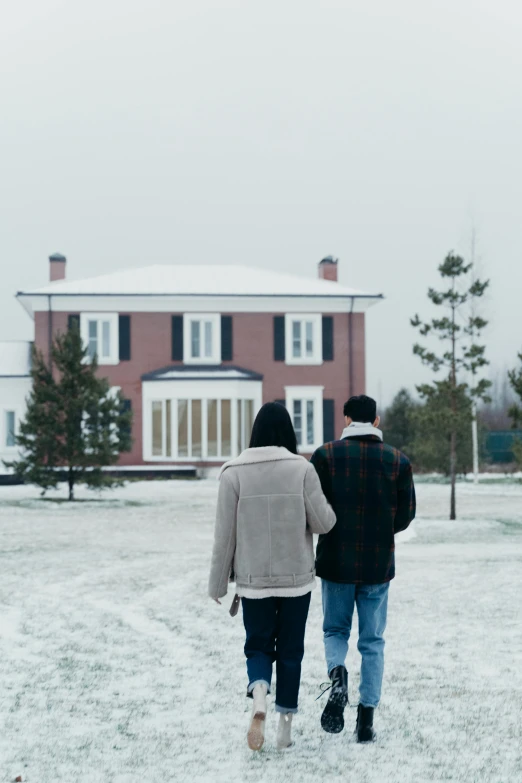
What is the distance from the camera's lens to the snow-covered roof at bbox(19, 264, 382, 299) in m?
34.2

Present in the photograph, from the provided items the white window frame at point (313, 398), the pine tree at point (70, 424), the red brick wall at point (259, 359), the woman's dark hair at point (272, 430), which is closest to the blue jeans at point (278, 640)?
the woman's dark hair at point (272, 430)

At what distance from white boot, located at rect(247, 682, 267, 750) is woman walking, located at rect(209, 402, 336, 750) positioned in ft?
0.19

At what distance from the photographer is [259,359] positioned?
3469cm

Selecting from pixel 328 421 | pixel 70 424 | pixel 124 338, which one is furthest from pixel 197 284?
pixel 70 424

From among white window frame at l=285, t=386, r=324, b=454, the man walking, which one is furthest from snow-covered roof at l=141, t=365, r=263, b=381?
the man walking

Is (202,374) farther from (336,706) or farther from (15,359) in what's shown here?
(336,706)

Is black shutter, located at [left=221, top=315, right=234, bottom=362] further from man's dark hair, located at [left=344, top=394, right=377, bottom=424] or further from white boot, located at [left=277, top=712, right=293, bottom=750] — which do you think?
white boot, located at [left=277, top=712, right=293, bottom=750]

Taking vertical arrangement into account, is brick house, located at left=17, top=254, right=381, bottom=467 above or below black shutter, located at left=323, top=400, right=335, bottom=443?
above

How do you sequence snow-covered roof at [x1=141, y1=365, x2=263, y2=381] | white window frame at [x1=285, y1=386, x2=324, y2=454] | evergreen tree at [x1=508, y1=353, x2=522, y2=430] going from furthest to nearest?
white window frame at [x1=285, y1=386, x2=324, y2=454]
snow-covered roof at [x1=141, y1=365, x2=263, y2=381]
evergreen tree at [x1=508, y1=353, x2=522, y2=430]

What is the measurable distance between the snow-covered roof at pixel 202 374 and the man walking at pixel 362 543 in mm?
28273

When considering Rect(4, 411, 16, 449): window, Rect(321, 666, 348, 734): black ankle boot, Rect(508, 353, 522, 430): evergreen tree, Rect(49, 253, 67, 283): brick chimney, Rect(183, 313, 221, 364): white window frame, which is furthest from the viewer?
Rect(49, 253, 67, 283): brick chimney

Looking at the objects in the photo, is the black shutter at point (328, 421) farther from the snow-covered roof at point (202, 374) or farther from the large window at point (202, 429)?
the large window at point (202, 429)

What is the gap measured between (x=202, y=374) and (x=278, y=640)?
28717 millimetres

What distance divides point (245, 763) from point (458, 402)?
15.1 metres
